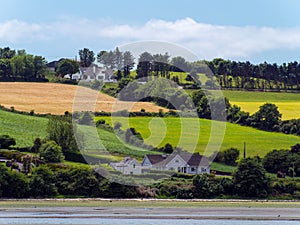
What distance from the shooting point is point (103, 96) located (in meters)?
130

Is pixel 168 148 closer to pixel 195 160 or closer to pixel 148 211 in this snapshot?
pixel 195 160

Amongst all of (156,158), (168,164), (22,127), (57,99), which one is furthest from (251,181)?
(57,99)

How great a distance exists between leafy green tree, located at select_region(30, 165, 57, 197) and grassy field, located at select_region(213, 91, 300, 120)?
53151 mm

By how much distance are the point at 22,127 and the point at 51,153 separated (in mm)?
18404

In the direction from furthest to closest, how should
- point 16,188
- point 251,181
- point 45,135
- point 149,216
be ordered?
point 45,135, point 251,181, point 16,188, point 149,216

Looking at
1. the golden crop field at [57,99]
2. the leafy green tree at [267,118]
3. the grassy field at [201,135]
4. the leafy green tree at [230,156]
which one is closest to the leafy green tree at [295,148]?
the grassy field at [201,135]

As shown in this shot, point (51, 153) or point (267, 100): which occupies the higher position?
point (267, 100)

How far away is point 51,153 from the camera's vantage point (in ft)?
311

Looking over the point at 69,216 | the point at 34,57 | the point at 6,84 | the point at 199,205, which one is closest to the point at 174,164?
the point at 199,205

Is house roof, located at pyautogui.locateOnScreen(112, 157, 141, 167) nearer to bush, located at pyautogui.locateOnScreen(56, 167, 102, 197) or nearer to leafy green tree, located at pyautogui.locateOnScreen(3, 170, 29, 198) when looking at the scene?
bush, located at pyautogui.locateOnScreen(56, 167, 102, 197)

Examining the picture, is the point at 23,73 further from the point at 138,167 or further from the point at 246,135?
the point at 138,167

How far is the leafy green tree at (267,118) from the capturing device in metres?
125

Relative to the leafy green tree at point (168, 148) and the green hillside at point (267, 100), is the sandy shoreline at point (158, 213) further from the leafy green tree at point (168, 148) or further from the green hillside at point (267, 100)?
the green hillside at point (267, 100)

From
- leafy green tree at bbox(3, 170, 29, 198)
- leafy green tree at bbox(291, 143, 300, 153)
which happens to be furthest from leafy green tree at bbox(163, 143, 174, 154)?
leafy green tree at bbox(3, 170, 29, 198)
